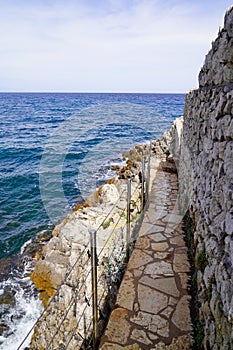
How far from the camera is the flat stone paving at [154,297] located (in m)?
2.49

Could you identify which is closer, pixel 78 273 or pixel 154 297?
pixel 154 297

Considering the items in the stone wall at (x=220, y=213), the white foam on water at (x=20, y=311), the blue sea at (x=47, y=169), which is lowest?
the white foam on water at (x=20, y=311)

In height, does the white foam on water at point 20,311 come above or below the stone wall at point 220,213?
below

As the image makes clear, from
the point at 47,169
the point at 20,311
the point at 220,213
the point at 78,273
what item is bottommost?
the point at 20,311

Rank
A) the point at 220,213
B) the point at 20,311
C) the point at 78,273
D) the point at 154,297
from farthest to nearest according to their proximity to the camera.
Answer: the point at 20,311 → the point at 78,273 → the point at 154,297 → the point at 220,213

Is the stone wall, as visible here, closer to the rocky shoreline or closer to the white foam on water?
the rocky shoreline

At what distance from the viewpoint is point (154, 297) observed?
119 inches

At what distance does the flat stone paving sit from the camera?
2495mm

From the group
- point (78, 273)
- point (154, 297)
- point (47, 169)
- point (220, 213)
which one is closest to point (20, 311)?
point (78, 273)

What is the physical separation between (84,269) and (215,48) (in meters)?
4.20

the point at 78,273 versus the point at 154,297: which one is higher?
the point at 154,297

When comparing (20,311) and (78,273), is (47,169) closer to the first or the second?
(20,311)

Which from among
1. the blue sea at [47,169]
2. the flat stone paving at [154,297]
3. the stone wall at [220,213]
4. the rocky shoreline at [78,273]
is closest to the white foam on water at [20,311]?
the blue sea at [47,169]

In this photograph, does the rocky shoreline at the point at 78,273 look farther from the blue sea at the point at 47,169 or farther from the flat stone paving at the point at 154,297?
the blue sea at the point at 47,169
